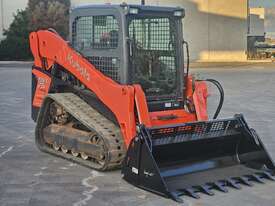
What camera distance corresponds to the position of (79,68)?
331 inches

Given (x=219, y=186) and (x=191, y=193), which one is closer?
(x=191, y=193)

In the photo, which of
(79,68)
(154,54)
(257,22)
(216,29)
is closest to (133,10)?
(154,54)

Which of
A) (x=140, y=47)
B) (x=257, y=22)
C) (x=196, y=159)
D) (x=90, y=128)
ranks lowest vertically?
(x=196, y=159)

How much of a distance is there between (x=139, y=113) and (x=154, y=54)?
3.78 feet

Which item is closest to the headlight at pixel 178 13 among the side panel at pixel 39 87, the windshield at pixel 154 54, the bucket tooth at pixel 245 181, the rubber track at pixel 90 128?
the windshield at pixel 154 54

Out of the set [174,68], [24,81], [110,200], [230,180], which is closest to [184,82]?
[174,68]

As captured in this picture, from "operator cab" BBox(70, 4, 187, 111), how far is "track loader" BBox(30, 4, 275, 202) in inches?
0.6

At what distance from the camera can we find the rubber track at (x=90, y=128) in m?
7.59

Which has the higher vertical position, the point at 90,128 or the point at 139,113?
A: the point at 139,113

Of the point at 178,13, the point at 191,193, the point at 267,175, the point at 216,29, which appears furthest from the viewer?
the point at 216,29

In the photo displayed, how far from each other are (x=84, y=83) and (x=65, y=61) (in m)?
0.59

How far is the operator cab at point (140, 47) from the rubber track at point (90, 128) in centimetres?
61

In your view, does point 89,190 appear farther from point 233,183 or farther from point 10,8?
point 10,8

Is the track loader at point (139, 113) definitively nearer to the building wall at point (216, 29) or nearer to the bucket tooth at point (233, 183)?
the bucket tooth at point (233, 183)
